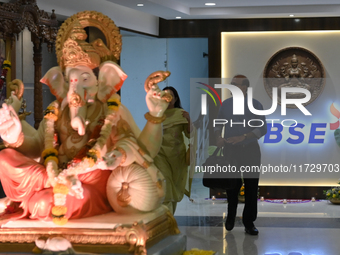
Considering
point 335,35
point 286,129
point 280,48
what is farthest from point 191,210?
point 335,35

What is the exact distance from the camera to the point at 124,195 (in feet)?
9.02

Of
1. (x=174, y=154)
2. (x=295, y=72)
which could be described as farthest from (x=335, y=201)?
(x=174, y=154)

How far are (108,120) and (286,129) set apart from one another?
5.59 m

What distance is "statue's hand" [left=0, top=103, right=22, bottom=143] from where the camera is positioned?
9.04 feet

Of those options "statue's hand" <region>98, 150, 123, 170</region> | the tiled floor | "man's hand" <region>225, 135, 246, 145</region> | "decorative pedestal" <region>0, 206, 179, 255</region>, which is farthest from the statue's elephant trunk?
"man's hand" <region>225, 135, 246, 145</region>

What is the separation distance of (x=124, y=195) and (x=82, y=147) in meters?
0.36

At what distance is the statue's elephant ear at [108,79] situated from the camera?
2.99 m

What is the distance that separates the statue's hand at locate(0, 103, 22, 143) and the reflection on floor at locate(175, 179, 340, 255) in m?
2.27

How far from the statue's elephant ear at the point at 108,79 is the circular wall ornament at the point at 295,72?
5.31 metres

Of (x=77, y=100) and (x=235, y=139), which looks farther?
(x=235, y=139)

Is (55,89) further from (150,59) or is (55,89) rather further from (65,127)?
(150,59)

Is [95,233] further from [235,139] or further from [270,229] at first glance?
[270,229]

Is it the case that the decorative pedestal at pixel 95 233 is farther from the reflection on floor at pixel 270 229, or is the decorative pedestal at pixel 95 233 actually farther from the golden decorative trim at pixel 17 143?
the reflection on floor at pixel 270 229

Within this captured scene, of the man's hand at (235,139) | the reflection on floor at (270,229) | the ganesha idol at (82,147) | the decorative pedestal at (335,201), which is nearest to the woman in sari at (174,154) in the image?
the reflection on floor at (270,229)
